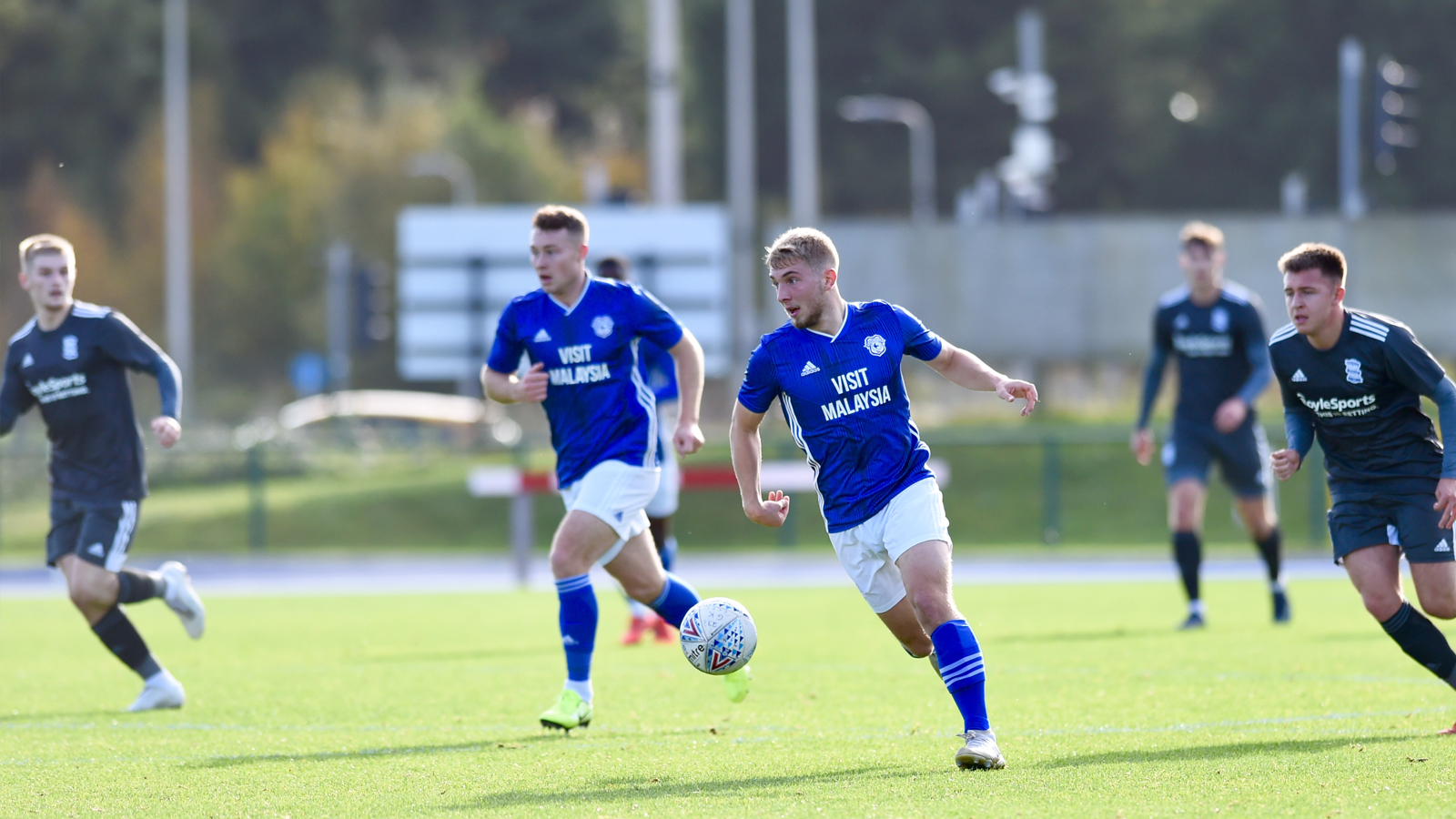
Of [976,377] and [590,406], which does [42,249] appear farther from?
[976,377]

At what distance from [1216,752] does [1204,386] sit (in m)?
5.10

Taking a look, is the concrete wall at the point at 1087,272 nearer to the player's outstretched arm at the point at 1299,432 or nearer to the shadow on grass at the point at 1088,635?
the shadow on grass at the point at 1088,635

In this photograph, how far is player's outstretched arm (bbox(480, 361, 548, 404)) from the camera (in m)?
7.61

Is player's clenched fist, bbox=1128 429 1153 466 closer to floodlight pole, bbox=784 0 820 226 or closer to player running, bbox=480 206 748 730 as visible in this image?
player running, bbox=480 206 748 730

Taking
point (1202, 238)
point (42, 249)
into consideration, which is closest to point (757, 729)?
point (42, 249)

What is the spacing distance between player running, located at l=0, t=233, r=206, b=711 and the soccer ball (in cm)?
287

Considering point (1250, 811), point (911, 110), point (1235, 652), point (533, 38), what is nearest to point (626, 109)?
point (533, 38)

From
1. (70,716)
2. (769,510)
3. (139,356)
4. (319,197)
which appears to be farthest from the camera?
(319,197)

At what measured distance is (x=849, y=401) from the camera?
22.0 feet

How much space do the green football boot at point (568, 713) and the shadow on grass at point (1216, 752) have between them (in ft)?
6.74

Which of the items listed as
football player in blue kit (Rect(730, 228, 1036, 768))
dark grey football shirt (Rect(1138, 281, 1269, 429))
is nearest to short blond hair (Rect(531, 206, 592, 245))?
football player in blue kit (Rect(730, 228, 1036, 768))

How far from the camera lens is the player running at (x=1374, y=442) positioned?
6.97m

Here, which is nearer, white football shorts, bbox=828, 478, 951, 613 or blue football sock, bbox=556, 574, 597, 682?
white football shorts, bbox=828, 478, 951, 613

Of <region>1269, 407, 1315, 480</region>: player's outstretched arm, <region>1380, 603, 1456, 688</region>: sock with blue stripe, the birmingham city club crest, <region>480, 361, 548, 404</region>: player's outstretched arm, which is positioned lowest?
<region>1380, 603, 1456, 688</region>: sock with blue stripe
